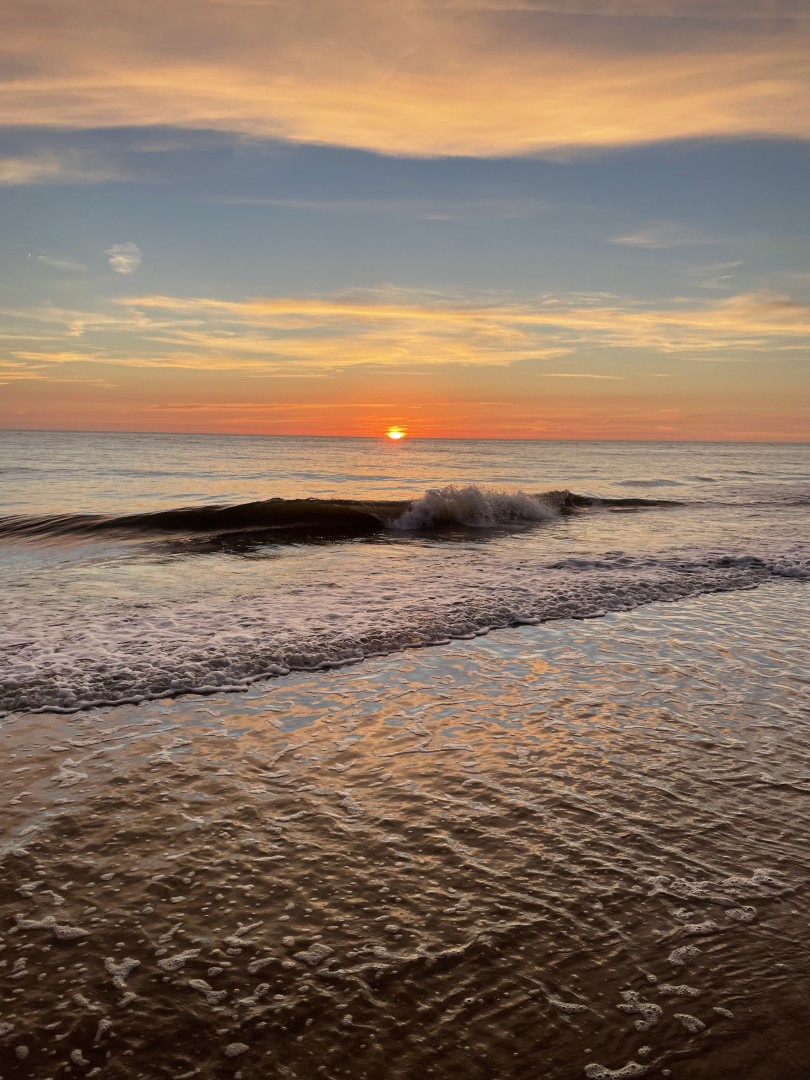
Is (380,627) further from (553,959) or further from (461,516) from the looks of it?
(461,516)

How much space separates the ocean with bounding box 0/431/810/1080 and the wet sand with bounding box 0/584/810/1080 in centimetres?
2

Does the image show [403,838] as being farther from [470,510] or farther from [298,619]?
[470,510]

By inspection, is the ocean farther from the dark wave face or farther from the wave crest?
the wave crest

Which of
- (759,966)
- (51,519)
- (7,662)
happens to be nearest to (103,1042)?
(759,966)

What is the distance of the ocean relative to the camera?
2750mm

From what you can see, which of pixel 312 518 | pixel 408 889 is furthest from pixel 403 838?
pixel 312 518

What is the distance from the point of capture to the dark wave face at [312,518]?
19.0m

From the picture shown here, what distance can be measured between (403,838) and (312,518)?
1755 centimetres

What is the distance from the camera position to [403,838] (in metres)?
4.07

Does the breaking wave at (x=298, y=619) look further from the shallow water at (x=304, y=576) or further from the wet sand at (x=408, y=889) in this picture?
the wet sand at (x=408, y=889)

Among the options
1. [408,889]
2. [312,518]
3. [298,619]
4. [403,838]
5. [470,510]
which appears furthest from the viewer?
[470,510]

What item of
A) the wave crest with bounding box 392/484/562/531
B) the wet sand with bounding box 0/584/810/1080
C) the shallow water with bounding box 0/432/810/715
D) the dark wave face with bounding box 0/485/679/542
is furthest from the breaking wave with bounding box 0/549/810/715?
the wave crest with bounding box 392/484/562/531

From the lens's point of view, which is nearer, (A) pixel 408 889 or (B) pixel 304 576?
(A) pixel 408 889

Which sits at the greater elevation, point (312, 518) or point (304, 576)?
point (312, 518)
